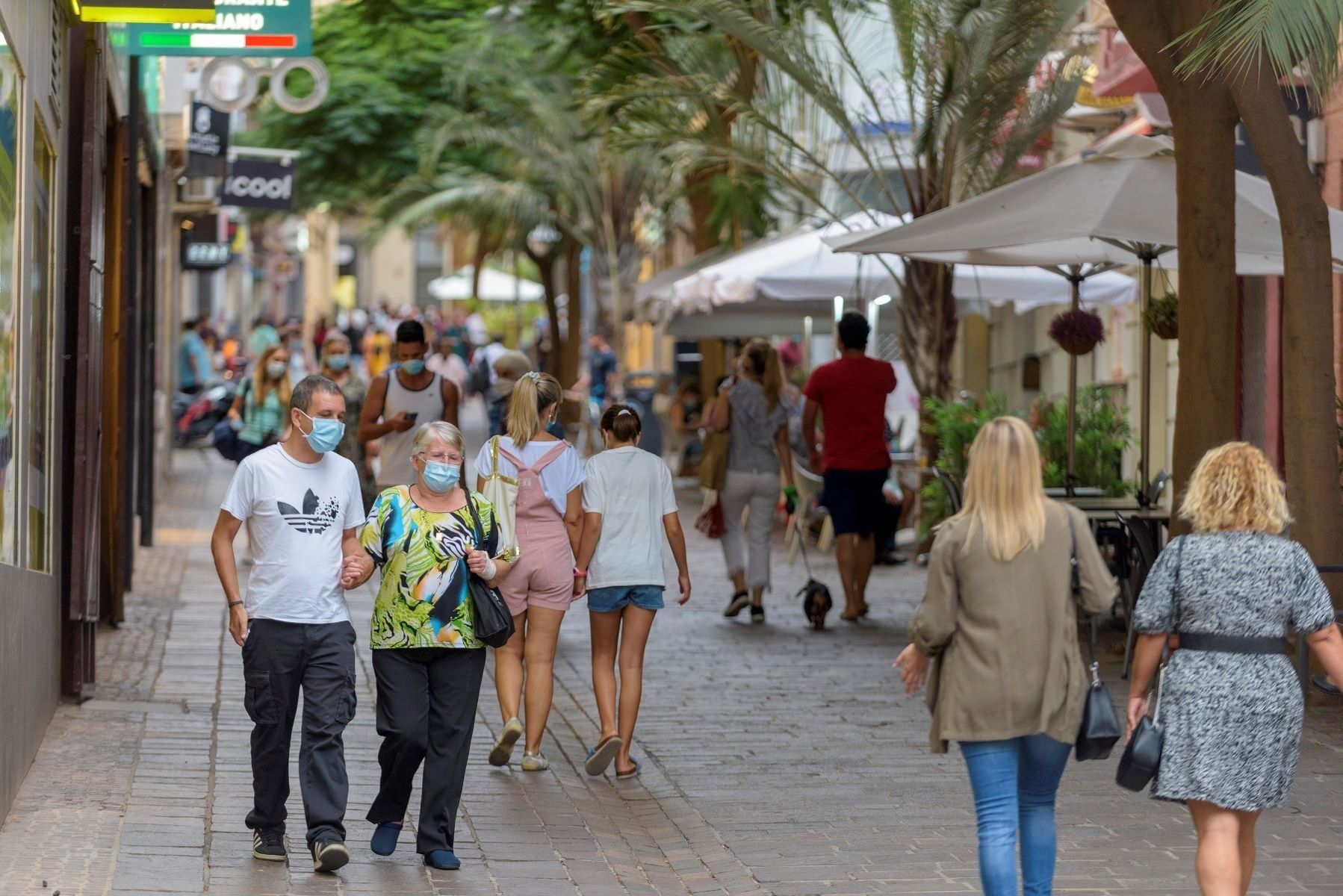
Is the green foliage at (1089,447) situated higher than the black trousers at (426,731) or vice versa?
the green foliage at (1089,447)

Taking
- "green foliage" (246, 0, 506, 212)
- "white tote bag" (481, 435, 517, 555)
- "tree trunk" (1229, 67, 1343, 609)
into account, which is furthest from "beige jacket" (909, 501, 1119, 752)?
"green foliage" (246, 0, 506, 212)

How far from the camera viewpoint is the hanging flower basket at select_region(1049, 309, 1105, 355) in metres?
13.0

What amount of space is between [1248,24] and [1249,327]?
8963 mm

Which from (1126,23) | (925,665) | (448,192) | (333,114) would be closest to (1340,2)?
(1126,23)

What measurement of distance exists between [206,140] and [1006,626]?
15.3 metres

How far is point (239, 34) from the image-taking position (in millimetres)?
11977

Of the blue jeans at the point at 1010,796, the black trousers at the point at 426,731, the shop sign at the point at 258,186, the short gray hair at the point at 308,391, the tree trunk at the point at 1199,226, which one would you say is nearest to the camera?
the blue jeans at the point at 1010,796

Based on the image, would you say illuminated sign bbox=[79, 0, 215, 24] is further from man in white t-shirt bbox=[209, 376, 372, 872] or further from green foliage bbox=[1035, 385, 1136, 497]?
green foliage bbox=[1035, 385, 1136, 497]

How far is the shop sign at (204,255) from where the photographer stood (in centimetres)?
2672

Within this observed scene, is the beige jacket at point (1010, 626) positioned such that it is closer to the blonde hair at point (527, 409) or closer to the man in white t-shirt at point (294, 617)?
the man in white t-shirt at point (294, 617)

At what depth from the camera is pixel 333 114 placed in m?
31.4

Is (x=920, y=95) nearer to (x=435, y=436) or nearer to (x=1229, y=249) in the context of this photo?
(x=1229, y=249)

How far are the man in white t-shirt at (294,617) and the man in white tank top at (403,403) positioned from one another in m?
Answer: 5.33

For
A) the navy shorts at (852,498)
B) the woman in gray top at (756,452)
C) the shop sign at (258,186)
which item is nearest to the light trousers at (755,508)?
the woman in gray top at (756,452)
